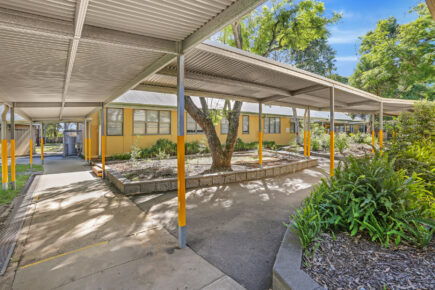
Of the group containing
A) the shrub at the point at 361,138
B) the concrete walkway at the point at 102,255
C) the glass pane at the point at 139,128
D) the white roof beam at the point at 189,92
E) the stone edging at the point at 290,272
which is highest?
the white roof beam at the point at 189,92

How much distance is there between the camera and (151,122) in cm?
1269

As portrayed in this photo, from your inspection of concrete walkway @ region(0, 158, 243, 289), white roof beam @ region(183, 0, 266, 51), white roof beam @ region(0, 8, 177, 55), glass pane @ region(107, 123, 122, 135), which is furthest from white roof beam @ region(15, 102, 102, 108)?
white roof beam @ region(183, 0, 266, 51)

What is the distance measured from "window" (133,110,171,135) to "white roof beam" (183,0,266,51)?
32.8 ft

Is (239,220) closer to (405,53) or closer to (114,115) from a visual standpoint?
(114,115)

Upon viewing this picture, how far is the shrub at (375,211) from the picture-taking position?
2607mm

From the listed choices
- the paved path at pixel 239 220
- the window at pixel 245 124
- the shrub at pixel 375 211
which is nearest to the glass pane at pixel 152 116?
the window at pixel 245 124

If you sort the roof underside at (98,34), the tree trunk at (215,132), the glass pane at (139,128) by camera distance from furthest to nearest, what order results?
the glass pane at (139,128) → the tree trunk at (215,132) → the roof underside at (98,34)

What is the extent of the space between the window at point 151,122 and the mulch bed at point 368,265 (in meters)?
11.4

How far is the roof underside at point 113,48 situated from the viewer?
7.41 ft

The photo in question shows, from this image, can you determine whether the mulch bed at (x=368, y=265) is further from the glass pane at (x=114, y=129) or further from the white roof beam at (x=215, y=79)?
the glass pane at (x=114, y=129)

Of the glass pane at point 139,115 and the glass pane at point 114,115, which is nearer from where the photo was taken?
the glass pane at point 114,115

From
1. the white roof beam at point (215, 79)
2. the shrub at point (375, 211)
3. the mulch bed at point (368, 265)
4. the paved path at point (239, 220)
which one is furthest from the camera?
the white roof beam at point (215, 79)

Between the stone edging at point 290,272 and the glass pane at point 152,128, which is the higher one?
the glass pane at point 152,128

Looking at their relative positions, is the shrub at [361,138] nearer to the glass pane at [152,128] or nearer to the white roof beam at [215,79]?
the white roof beam at [215,79]
